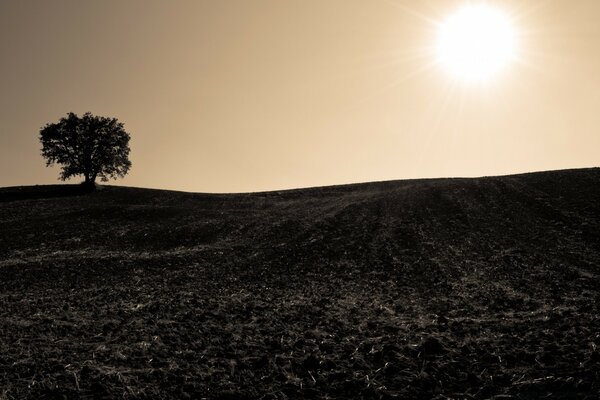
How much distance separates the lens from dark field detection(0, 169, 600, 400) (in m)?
10.3

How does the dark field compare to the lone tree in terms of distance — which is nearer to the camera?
the dark field

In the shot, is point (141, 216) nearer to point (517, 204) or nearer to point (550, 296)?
point (517, 204)

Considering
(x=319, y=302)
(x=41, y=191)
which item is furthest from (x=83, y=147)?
(x=319, y=302)

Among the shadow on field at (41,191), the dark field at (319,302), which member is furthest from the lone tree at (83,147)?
the dark field at (319,302)

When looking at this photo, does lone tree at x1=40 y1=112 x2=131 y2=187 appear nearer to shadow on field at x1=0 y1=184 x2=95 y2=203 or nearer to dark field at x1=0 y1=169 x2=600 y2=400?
shadow on field at x1=0 y1=184 x2=95 y2=203

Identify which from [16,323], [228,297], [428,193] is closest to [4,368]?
[16,323]

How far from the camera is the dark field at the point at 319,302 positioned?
1026cm

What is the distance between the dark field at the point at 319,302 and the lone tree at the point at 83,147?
27940 mm

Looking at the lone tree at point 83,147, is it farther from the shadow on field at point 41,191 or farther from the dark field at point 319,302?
the dark field at point 319,302

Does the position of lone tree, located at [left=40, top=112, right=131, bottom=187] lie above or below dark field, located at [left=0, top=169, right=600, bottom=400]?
above

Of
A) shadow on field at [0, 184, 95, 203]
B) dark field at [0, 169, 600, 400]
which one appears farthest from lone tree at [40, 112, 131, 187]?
dark field at [0, 169, 600, 400]

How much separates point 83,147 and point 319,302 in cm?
6206

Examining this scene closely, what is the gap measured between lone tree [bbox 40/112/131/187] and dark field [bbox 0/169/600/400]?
2794cm

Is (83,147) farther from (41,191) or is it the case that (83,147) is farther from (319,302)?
(319,302)
